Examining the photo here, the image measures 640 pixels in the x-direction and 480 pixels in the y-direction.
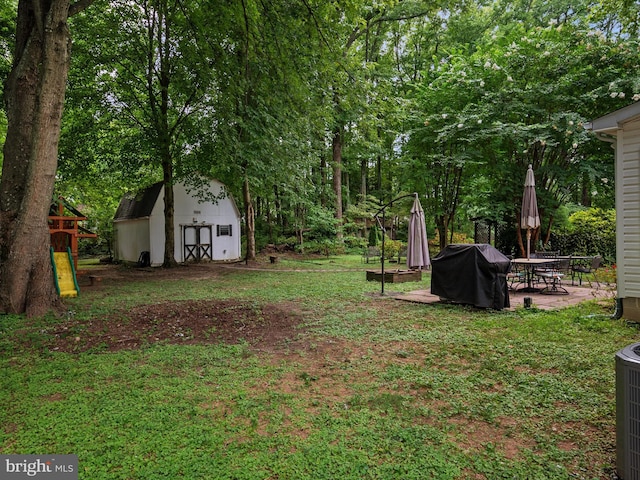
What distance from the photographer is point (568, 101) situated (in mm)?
11219

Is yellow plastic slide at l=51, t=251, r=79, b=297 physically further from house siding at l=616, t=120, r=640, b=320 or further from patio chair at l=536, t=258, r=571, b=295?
house siding at l=616, t=120, r=640, b=320

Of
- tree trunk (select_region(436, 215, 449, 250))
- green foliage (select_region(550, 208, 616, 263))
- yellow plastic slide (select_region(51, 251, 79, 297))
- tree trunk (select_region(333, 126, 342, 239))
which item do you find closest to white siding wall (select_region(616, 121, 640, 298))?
green foliage (select_region(550, 208, 616, 263))

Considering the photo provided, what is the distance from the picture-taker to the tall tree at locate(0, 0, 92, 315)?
20.0 feet

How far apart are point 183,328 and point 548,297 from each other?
7014 mm

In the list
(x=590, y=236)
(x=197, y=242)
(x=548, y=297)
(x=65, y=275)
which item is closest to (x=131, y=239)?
(x=197, y=242)

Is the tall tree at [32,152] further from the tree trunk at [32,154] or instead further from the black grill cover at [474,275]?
the black grill cover at [474,275]

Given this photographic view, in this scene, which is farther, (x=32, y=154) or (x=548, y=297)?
(x=548, y=297)

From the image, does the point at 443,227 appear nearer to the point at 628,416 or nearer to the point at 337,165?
the point at 337,165

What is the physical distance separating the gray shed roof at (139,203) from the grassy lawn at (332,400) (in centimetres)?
1235

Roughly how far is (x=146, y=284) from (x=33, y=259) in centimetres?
464

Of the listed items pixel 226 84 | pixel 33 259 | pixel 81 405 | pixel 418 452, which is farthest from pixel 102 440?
pixel 226 84

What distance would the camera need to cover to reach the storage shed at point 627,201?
5586mm

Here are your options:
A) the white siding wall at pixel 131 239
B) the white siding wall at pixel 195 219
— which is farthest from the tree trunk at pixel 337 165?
the white siding wall at pixel 131 239

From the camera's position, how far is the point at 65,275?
9.15 m
